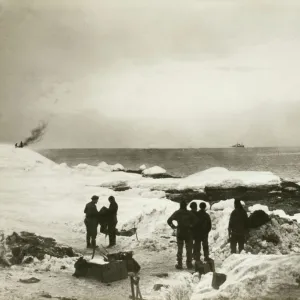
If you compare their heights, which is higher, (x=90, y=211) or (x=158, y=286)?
(x=90, y=211)

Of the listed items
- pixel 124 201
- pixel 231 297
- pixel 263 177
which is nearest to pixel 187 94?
pixel 124 201

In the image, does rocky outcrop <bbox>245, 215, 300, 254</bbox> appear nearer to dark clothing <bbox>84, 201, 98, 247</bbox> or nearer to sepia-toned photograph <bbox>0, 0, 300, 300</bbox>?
sepia-toned photograph <bbox>0, 0, 300, 300</bbox>

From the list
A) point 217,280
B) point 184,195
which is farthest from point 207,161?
point 217,280

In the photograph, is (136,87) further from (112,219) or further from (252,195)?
(252,195)

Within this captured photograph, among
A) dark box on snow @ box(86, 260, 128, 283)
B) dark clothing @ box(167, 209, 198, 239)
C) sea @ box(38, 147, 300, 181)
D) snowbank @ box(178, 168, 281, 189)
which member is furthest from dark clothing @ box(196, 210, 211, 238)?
sea @ box(38, 147, 300, 181)

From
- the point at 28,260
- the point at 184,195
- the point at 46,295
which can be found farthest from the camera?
the point at 184,195

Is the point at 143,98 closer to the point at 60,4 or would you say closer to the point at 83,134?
the point at 83,134

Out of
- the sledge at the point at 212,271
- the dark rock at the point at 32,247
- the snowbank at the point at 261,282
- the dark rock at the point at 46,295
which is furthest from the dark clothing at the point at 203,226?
the dark rock at the point at 46,295
